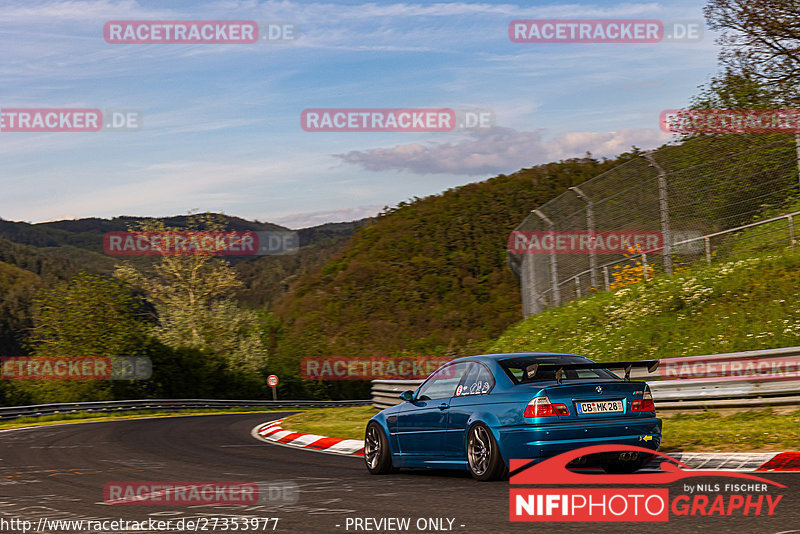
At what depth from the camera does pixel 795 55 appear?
2394 centimetres

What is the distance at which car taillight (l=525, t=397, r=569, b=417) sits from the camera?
755 centimetres

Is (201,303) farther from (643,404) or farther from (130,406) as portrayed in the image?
(643,404)

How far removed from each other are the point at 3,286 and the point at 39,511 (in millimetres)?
152324

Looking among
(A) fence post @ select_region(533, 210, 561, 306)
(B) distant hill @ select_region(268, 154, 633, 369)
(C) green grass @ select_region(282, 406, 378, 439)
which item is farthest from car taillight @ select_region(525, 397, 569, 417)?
(B) distant hill @ select_region(268, 154, 633, 369)

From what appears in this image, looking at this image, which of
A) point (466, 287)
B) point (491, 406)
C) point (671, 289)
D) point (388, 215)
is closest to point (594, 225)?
point (671, 289)

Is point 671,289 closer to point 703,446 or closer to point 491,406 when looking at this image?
point 703,446

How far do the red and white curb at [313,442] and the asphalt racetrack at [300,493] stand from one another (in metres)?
0.55

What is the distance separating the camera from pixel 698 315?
16266 mm

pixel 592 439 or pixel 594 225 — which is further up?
Answer: pixel 594 225

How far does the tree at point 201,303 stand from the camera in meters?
60.9

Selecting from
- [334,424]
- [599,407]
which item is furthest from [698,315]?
[599,407]

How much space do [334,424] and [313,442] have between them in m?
3.87

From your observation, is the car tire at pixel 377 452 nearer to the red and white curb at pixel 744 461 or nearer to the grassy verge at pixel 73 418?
the red and white curb at pixel 744 461

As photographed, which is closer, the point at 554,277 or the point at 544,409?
the point at 544,409
